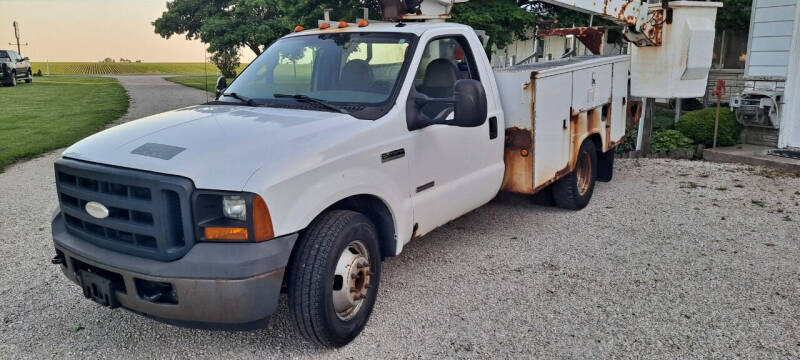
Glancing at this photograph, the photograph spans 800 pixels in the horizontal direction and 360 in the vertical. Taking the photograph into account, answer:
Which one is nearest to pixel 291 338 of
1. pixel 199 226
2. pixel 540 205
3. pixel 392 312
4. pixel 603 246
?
pixel 392 312

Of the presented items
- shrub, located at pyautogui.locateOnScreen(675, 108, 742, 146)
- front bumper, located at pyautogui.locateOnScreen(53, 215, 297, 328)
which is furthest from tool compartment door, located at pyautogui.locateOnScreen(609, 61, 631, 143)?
front bumper, located at pyautogui.locateOnScreen(53, 215, 297, 328)

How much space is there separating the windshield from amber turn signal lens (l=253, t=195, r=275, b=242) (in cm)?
128

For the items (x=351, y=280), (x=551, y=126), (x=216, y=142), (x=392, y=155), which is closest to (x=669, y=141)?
(x=551, y=126)

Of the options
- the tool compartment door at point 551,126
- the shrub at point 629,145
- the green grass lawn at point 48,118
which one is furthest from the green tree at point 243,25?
the tool compartment door at point 551,126

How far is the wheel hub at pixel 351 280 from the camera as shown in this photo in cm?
357

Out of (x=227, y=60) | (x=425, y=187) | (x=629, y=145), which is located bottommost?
(x=629, y=145)

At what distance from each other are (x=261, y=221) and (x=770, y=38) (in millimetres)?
10126

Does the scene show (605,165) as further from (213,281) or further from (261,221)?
(213,281)

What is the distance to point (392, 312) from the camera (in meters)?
4.13

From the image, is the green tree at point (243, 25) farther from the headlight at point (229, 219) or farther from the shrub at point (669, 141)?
the headlight at point (229, 219)

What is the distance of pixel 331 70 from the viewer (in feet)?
14.7

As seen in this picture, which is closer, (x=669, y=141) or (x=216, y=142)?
(x=216, y=142)

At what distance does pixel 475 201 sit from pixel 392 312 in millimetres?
1280

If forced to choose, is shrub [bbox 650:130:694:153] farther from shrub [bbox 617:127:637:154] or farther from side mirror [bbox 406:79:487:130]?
side mirror [bbox 406:79:487:130]
